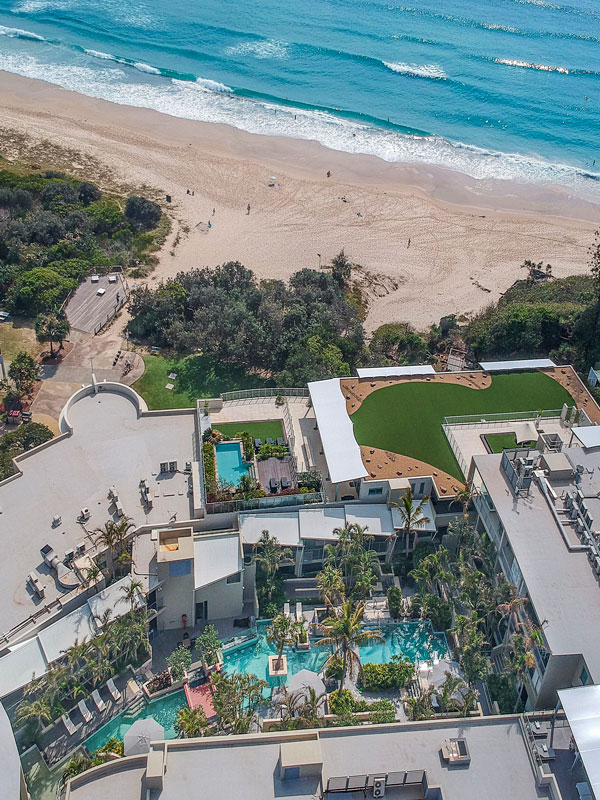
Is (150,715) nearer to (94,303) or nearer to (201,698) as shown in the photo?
(201,698)

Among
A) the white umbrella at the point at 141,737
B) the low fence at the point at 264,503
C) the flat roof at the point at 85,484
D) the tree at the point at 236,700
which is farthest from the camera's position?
the low fence at the point at 264,503

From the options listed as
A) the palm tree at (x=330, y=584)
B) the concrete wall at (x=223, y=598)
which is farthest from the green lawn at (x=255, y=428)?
the palm tree at (x=330, y=584)

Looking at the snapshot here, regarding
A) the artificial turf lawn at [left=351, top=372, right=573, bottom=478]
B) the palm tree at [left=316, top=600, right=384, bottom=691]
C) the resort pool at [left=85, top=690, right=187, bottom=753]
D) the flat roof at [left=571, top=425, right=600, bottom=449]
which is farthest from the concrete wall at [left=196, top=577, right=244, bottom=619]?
the flat roof at [left=571, top=425, right=600, bottom=449]

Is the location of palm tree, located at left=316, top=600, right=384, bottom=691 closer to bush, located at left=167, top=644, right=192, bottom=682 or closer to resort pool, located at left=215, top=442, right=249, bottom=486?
bush, located at left=167, top=644, right=192, bottom=682

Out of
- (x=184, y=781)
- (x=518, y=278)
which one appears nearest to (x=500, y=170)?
(x=518, y=278)

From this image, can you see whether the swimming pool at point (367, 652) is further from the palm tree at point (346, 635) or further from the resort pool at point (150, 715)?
the resort pool at point (150, 715)

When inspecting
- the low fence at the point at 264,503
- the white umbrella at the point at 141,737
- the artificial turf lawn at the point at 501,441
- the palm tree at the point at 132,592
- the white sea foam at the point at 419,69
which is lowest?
the white umbrella at the point at 141,737
